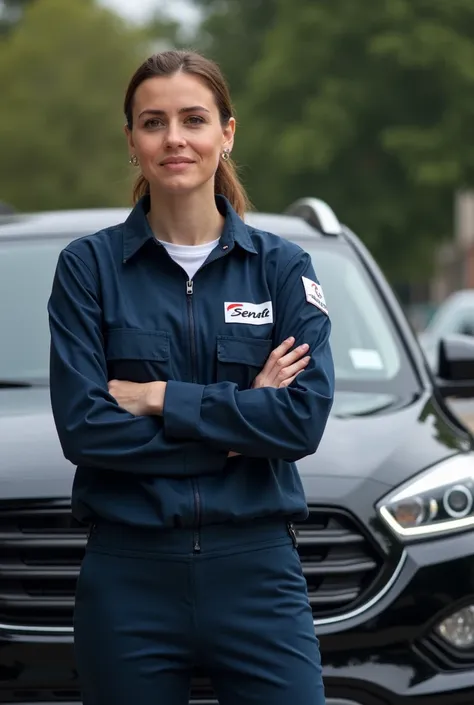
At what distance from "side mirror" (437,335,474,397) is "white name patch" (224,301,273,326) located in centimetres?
227

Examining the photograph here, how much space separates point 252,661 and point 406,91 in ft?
112

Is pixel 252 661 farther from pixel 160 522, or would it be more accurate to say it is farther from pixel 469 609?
pixel 469 609

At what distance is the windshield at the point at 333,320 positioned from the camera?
4.92 metres

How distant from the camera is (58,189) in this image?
50.1 m

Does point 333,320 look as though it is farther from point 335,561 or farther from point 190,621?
point 190,621

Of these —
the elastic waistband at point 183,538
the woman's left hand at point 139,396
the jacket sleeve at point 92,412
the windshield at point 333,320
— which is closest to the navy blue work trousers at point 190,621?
the elastic waistband at point 183,538

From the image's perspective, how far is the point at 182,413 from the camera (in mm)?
2893

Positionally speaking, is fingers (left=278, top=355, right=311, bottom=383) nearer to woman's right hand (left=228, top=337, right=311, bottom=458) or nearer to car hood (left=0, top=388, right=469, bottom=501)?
woman's right hand (left=228, top=337, right=311, bottom=458)

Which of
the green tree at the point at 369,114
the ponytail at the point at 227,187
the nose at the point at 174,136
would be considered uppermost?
the green tree at the point at 369,114

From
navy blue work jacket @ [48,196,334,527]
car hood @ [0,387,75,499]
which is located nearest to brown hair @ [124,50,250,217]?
navy blue work jacket @ [48,196,334,527]

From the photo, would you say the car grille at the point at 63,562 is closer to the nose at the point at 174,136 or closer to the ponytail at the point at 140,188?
the ponytail at the point at 140,188

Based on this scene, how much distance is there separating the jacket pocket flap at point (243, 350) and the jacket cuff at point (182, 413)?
0.32ft

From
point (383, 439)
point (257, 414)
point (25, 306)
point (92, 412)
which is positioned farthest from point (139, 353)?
point (25, 306)

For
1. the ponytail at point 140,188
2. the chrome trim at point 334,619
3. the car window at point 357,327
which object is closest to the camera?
the ponytail at point 140,188
